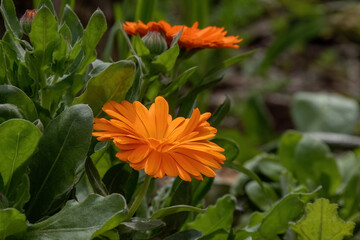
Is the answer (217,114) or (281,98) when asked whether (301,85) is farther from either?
(217,114)

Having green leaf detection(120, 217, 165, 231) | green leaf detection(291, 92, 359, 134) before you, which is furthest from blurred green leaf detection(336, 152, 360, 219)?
green leaf detection(120, 217, 165, 231)

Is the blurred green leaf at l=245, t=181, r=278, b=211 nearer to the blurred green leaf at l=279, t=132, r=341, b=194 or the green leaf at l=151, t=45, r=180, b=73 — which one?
the blurred green leaf at l=279, t=132, r=341, b=194

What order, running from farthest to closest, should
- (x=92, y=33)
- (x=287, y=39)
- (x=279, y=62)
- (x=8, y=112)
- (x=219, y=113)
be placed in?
1. (x=279, y=62)
2. (x=287, y=39)
3. (x=219, y=113)
4. (x=92, y=33)
5. (x=8, y=112)

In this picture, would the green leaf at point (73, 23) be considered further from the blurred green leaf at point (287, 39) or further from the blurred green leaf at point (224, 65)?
the blurred green leaf at point (287, 39)

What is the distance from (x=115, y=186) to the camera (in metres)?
1.01

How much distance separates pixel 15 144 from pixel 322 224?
0.62 meters

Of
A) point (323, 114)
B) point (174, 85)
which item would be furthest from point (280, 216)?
point (323, 114)

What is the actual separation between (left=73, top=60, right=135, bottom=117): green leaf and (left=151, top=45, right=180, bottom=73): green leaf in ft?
0.37

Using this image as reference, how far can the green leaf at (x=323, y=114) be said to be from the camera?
230 centimetres

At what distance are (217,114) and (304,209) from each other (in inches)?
11.0

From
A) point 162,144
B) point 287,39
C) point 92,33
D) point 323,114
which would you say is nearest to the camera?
point 162,144

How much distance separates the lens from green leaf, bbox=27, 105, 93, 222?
86cm

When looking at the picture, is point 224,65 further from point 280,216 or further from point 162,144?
point 162,144

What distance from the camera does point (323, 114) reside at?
7.66 feet
